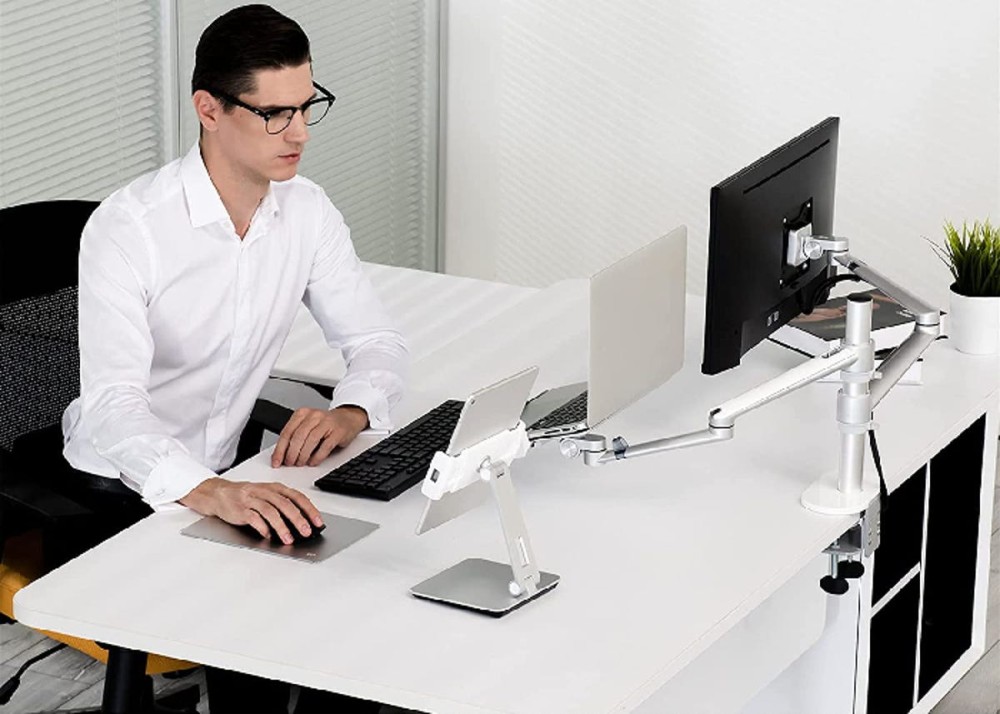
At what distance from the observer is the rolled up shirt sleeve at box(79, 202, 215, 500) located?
261cm

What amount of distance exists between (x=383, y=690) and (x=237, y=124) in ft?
3.63

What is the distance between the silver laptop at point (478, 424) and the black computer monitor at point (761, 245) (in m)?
0.50

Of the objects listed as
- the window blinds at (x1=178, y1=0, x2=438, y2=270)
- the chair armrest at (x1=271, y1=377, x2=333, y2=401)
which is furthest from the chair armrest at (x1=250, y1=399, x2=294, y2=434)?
the window blinds at (x1=178, y1=0, x2=438, y2=270)

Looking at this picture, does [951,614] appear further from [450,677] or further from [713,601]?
[450,677]

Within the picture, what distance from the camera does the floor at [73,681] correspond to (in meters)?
3.31

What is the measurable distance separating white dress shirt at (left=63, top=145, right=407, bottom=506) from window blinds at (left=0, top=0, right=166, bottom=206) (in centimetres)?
106

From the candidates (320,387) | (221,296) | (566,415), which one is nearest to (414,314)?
(320,387)

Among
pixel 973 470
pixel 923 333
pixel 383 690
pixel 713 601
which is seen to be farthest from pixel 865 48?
pixel 383 690

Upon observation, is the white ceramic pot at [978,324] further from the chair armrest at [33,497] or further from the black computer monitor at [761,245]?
the chair armrest at [33,497]

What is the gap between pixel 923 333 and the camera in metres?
2.79

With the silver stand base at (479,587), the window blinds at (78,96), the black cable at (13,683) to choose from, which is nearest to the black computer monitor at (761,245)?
the silver stand base at (479,587)

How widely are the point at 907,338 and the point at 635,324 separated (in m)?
0.46

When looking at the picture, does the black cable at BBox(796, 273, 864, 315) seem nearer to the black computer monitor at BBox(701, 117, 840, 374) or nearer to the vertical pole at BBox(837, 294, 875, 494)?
the black computer monitor at BBox(701, 117, 840, 374)

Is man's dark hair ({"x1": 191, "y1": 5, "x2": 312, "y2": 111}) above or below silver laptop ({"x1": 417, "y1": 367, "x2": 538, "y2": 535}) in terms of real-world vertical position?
above
